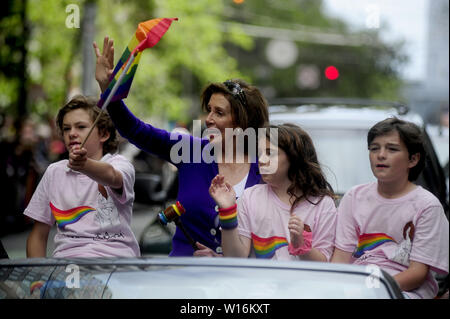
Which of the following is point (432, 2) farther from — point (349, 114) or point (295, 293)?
point (295, 293)

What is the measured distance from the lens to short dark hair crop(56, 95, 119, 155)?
Result: 12.8 ft

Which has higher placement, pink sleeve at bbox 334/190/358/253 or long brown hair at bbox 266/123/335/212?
long brown hair at bbox 266/123/335/212

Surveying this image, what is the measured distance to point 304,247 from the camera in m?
3.32

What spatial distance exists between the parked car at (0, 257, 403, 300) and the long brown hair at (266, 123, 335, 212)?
1.14 meters

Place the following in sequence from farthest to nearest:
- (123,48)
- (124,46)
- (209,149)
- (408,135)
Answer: (123,48) → (124,46) → (209,149) → (408,135)

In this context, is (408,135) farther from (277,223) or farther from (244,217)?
(244,217)

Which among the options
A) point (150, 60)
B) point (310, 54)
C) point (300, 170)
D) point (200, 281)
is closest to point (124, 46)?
point (150, 60)

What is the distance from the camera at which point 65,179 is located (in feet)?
12.7

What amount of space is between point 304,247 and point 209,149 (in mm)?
950

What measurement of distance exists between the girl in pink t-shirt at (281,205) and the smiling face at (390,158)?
0.27 meters

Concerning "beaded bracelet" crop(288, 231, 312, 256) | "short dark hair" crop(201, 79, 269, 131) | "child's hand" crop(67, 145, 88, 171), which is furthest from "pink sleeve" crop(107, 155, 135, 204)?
"beaded bracelet" crop(288, 231, 312, 256)

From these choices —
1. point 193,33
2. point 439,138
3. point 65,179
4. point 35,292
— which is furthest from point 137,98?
point 35,292

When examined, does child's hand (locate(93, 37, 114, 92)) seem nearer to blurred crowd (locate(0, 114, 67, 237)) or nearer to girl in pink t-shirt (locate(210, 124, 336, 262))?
girl in pink t-shirt (locate(210, 124, 336, 262))

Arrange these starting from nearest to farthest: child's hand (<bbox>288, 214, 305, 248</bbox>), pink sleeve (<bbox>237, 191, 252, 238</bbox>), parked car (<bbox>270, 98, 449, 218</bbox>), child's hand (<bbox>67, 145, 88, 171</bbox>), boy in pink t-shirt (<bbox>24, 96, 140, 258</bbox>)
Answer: child's hand (<bbox>288, 214, 305, 248</bbox>)
child's hand (<bbox>67, 145, 88, 171</bbox>)
pink sleeve (<bbox>237, 191, 252, 238</bbox>)
boy in pink t-shirt (<bbox>24, 96, 140, 258</bbox>)
parked car (<bbox>270, 98, 449, 218</bbox>)
